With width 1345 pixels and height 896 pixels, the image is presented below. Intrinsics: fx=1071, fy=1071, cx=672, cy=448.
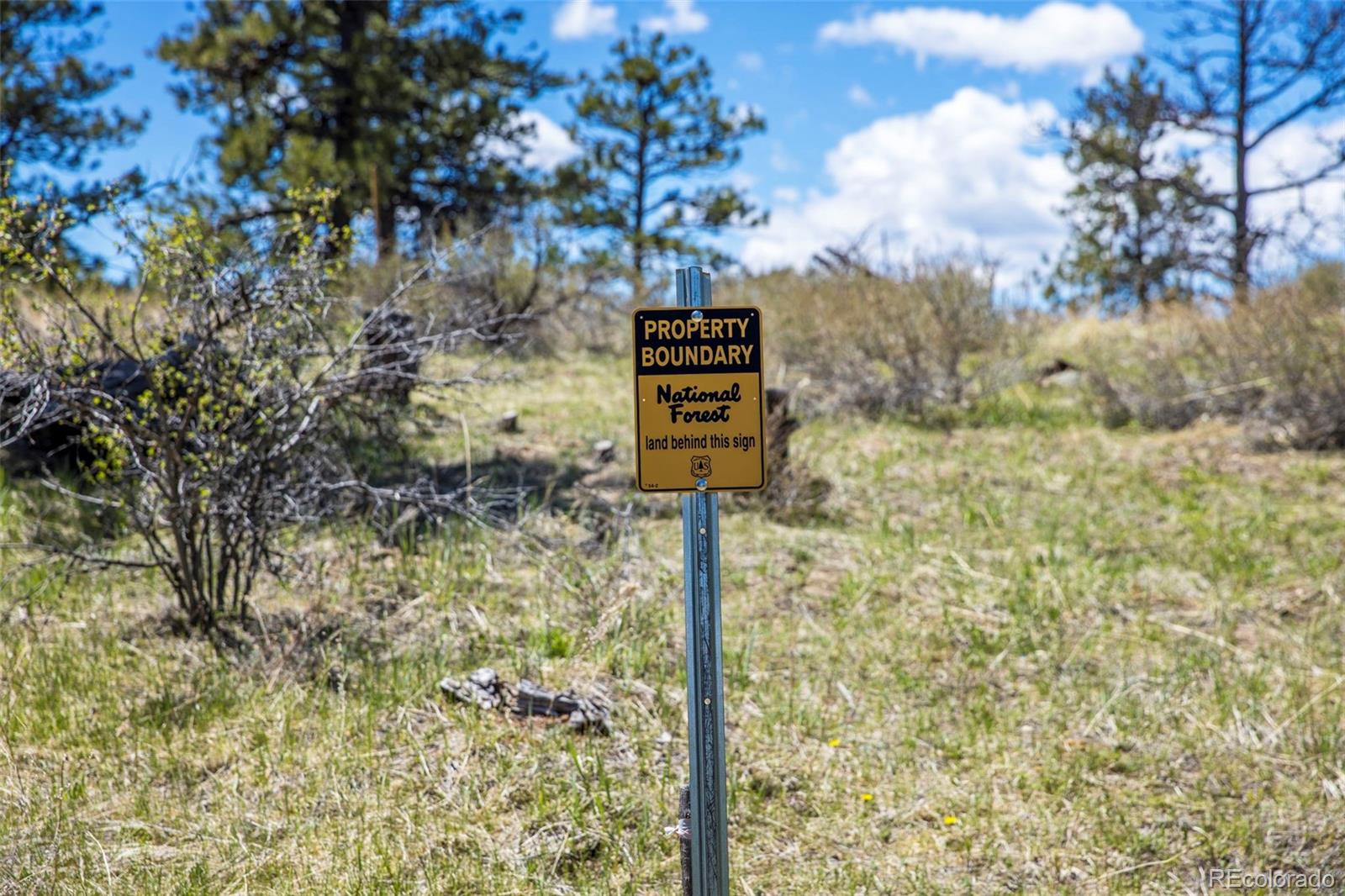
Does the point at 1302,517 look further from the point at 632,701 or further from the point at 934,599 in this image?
the point at 632,701

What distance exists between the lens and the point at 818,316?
10.7 metres

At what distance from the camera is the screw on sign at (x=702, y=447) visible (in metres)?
2.54

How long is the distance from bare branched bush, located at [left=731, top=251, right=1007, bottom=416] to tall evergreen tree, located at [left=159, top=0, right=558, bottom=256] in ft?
16.0

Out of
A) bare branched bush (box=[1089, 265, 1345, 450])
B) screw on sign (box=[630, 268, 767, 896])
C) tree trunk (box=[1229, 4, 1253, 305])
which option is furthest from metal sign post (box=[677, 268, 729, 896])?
tree trunk (box=[1229, 4, 1253, 305])

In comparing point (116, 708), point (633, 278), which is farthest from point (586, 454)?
point (633, 278)

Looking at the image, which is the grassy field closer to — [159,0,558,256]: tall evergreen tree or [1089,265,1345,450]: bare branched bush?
[1089,265,1345,450]: bare branched bush

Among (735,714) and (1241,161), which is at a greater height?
(1241,161)

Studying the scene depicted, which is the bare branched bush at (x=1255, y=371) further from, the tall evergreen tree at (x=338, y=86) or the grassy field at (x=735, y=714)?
the tall evergreen tree at (x=338, y=86)

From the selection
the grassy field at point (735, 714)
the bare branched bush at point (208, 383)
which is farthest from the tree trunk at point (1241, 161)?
the bare branched bush at point (208, 383)

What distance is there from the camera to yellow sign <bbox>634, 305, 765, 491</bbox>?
8.35 feet

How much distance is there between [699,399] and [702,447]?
0.38 ft

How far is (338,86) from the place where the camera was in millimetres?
13609

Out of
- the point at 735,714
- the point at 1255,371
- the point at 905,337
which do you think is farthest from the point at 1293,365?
the point at 735,714

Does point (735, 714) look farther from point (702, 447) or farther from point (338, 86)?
point (338, 86)
